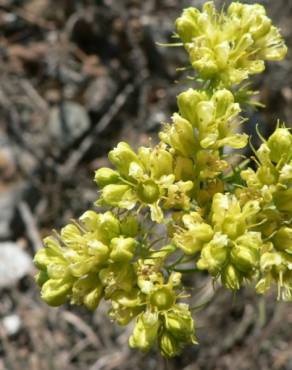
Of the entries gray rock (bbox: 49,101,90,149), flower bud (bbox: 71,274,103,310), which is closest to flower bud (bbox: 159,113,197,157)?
flower bud (bbox: 71,274,103,310)

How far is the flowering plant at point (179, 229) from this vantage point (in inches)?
92.7

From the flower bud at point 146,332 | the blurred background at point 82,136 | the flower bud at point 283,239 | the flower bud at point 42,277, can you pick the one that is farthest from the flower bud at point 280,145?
the blurred background at point 82,136

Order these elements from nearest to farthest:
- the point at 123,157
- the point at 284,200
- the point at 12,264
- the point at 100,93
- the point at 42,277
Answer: the point at 284,200, the point at 123,157, the point at 42,277, the point at 12,264, the point at 100,93

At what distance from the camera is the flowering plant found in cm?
235

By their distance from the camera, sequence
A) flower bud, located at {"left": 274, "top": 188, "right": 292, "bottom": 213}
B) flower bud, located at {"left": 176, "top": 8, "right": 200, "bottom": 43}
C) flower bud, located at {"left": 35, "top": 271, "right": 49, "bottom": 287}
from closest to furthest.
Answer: flower bud, located at {"left": 274, "top": 188, "right": 292, "bottom": 213}
flower bud, located at {"left": 35, "top": 271, "right": 49, "bottom": 287}
flower bud, located at {"left": 176, "top": 8, "right": 200, "bottom": 43}

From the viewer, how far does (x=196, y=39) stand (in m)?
2.77

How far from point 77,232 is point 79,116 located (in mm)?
3913

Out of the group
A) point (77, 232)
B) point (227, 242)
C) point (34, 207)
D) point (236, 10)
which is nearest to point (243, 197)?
point (227, 242)

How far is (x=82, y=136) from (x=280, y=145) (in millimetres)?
4029

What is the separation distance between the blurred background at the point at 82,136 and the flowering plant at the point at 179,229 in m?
2.58

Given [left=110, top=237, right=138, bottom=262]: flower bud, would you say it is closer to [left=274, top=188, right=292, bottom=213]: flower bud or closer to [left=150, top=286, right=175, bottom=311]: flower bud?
[left=150, top=286, right=175, bottom=311]: flower bud

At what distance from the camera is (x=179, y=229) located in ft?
8.01

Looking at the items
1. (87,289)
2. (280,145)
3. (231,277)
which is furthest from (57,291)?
(280,145)

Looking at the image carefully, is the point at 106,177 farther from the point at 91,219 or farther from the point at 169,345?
the point at 169,345
